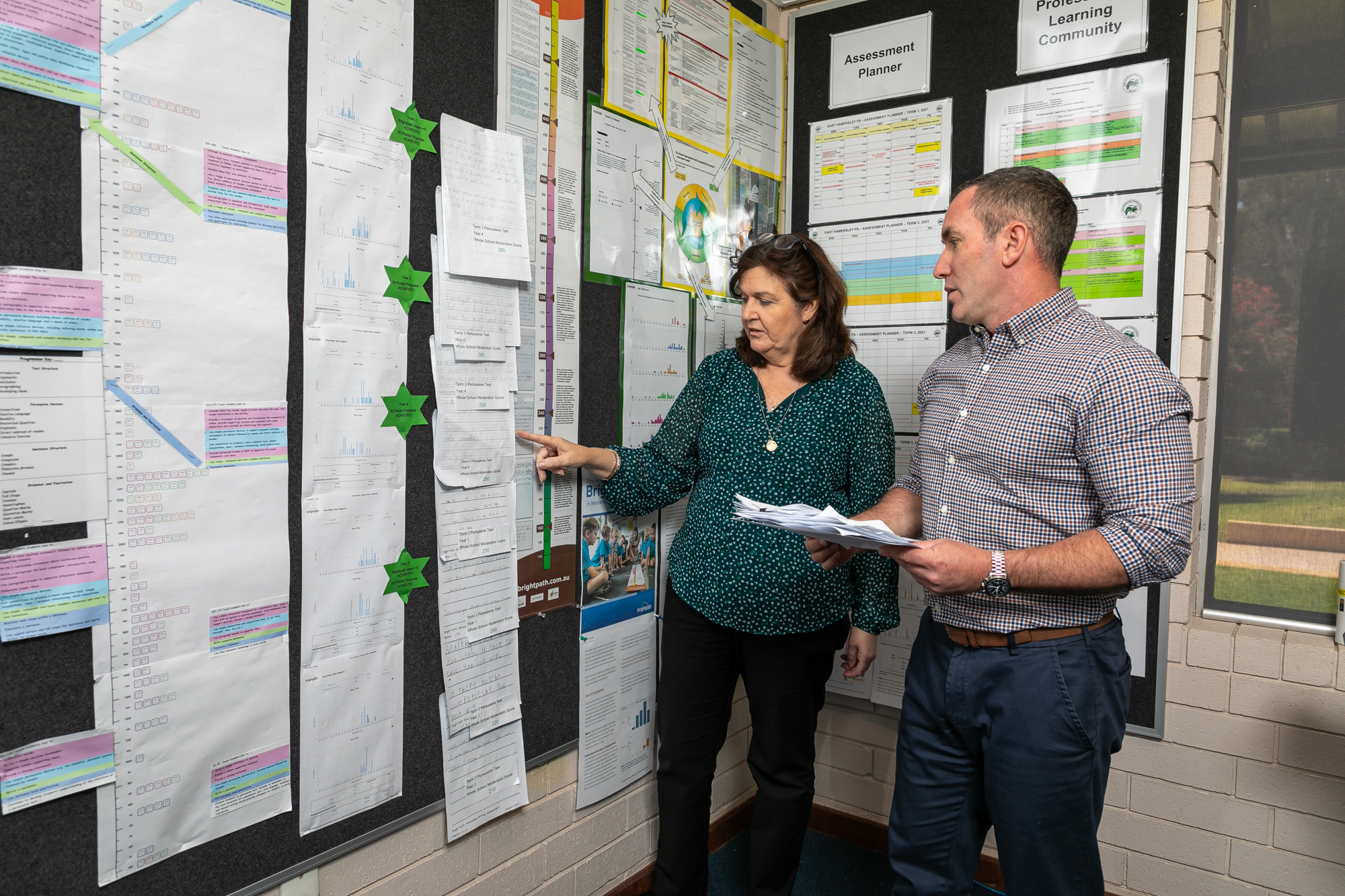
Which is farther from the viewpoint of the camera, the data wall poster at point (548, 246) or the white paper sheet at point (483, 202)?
the data wall poster at point (548, 246)

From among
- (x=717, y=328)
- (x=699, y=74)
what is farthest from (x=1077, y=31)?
(x=717, y=328)

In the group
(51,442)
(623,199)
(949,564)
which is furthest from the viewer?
(623,199)

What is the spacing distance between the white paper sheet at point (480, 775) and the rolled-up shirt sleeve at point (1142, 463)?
3.91 ft

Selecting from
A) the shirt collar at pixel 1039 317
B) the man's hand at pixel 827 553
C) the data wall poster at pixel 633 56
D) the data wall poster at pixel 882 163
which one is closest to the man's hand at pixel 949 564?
the man's hand at pixel 827 553

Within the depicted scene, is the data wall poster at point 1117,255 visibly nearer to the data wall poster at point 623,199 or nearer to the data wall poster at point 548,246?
the data wall poster at point 623,199

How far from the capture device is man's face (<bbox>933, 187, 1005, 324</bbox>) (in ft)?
4.75

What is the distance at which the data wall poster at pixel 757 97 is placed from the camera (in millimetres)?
2322

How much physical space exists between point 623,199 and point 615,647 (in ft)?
3.54

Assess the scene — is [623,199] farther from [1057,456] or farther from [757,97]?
[1057,456]

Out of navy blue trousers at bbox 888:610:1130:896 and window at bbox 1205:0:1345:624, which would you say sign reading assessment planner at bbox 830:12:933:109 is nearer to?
window at bbox 1205:0:1345:624

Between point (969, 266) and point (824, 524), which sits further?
point (969, 266)

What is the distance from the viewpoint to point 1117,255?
2.04 m

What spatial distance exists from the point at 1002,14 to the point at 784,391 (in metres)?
1.26

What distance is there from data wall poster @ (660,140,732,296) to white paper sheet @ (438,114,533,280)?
56 centimetres
